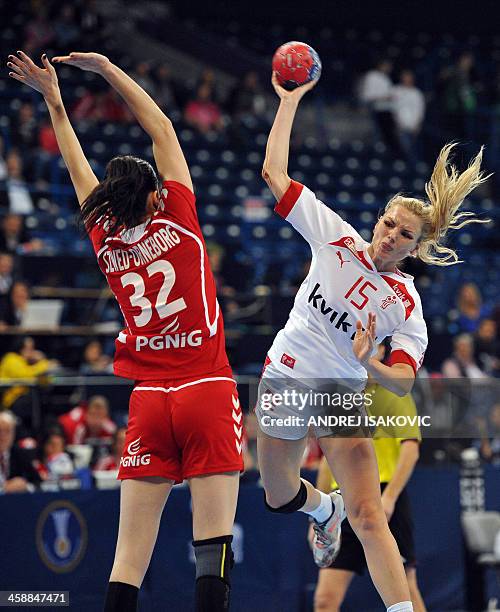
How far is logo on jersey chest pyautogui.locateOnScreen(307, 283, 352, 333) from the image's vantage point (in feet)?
17.1

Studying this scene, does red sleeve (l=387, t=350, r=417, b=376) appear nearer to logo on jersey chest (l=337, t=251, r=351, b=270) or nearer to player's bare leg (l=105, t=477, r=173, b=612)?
logo on jersey chest (l=337, t=251, r=351, b=270)

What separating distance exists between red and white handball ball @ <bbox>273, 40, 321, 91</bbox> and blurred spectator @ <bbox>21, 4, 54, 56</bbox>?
1201cm

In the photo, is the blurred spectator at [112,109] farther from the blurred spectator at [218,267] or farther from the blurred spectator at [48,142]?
the blurred spectator at [218,267]

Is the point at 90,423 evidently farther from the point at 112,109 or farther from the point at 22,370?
the point at 112,109

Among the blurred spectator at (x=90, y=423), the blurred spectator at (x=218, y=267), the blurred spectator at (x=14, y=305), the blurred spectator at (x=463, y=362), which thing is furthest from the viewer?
the blurred spectator at (x=218, y=267)

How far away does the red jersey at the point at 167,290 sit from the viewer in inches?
180

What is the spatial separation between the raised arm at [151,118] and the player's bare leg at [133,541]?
1309mm

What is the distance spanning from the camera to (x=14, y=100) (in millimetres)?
15961

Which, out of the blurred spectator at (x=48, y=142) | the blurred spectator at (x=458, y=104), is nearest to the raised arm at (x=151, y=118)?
the blurred spectator at (x=48, y=142)

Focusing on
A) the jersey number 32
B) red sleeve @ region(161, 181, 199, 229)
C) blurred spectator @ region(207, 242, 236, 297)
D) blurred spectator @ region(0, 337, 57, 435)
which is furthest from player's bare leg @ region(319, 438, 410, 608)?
blurred spectator @ region(207, 242, 236, 297)

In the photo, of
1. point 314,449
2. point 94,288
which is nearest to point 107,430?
point 314,449

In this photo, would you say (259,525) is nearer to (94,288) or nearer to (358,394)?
(358,394)

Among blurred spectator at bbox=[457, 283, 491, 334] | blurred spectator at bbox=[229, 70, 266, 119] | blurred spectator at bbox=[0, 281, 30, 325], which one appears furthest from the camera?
blurred spectator at bbox=[229, 70, 266, 119]

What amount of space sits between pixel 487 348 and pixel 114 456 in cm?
540
